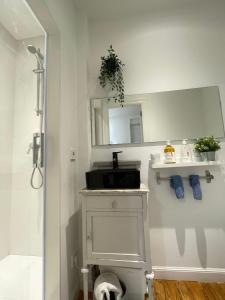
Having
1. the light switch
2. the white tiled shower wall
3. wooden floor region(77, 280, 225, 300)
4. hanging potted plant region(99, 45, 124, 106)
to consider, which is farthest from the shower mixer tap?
wooden floor region(77, 280, 225, 300)

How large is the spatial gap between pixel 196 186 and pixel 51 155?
1280 millimetres

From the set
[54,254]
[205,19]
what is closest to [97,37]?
[205,19]

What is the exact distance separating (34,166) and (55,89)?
0.72 m

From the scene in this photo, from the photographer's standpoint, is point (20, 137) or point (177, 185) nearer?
point (177, 185)

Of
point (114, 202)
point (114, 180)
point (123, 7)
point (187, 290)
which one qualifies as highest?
point (123, 7)

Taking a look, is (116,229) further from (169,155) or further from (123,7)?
(123,7)

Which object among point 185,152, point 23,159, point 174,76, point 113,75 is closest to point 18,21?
point 113,75

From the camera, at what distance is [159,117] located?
71.0 inches

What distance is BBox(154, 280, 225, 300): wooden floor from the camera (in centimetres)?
147

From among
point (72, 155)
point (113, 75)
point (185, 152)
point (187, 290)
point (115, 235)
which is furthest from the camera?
point (113, 75)

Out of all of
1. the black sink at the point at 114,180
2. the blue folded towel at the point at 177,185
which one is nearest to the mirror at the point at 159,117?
the blue folded towel at the point at 177,185

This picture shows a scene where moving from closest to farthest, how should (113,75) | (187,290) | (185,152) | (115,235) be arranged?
(115,235), (187,290), (185,152), (113,75)

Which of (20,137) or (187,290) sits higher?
(20,137)

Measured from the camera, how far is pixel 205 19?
1830 mm
